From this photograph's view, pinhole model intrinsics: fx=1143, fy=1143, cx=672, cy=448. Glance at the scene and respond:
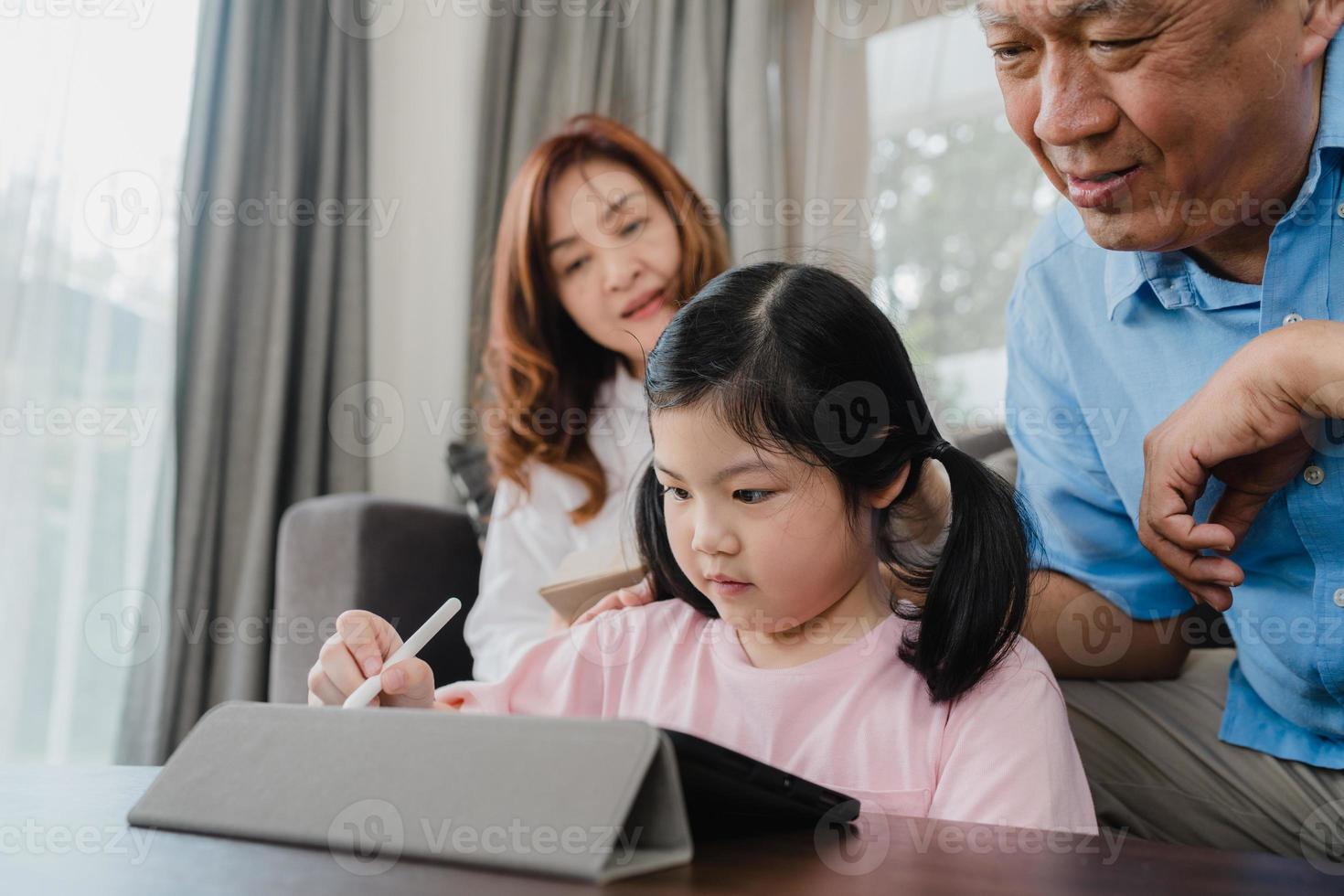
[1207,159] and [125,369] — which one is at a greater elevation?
[1207,159]

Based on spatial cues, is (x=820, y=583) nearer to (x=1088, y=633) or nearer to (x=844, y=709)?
(x=844, y=709)

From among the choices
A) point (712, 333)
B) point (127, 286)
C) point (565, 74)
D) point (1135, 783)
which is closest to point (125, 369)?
point (127, 286)

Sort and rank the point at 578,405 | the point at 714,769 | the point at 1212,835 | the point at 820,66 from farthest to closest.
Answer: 1. the point at 820,66
2. the point at 578,405
3. the point at 1212,835
4. the point at 714,769

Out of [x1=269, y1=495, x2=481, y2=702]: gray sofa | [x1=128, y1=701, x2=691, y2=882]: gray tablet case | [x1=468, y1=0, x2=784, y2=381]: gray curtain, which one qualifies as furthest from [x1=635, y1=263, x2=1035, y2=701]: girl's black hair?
[x1=468, y1=0, x2=784, y2=381]: gray curtain

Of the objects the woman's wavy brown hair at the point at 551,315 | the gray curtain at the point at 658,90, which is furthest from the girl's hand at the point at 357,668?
the gray curtain at the point at 658,90

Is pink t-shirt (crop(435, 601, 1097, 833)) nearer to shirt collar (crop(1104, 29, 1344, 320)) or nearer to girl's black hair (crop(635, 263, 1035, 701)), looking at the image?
girl's black hair (crop(635, 263, 1035, 701))

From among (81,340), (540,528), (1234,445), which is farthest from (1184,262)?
(81,340)

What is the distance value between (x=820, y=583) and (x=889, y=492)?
0.35 ft

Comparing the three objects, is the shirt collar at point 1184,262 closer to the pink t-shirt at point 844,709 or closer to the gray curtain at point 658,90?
the pink t-shirt at point 844,709

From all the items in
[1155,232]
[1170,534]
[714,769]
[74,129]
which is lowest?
[714,769]

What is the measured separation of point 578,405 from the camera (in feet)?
6.58

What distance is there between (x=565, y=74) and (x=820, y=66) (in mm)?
655

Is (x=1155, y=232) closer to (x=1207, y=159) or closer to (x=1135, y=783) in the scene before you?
(x=1207, y=159)

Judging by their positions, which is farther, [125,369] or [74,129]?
[125,369]
